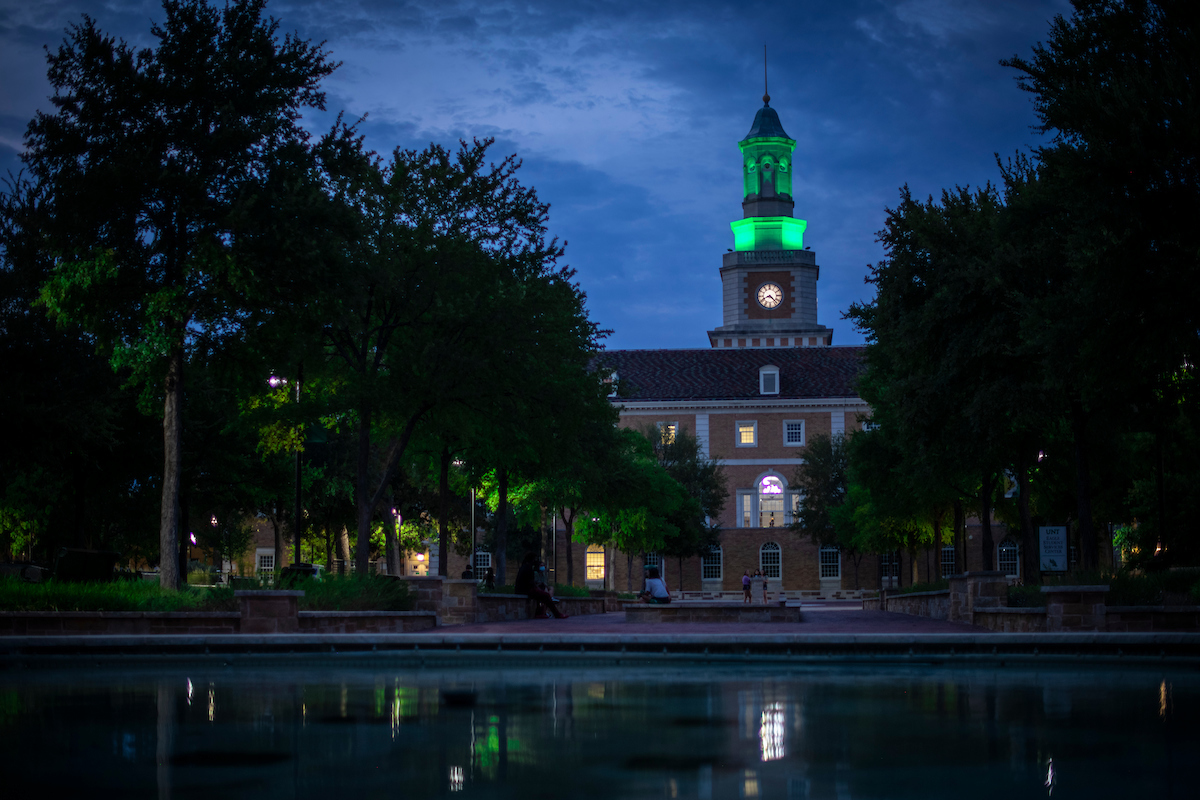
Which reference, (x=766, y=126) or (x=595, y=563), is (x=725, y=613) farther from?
(x=766, y=126)

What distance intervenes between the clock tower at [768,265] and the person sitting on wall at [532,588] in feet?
212

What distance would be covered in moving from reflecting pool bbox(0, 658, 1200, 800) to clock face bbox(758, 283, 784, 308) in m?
83.7

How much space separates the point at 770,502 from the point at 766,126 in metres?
41.2

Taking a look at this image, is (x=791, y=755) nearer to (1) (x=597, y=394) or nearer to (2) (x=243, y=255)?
(2) (x=243, y=255)

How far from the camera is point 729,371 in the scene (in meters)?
77.6

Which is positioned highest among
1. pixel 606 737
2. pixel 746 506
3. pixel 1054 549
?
pixel 746 506

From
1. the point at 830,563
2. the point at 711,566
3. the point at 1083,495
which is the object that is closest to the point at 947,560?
the point at 830,563

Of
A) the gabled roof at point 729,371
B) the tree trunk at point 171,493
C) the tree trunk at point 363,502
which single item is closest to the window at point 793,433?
the gabled roof at point 729,371

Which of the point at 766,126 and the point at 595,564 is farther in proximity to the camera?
the point at 766,126

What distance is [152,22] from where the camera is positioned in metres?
23.1

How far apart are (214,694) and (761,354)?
69.5m

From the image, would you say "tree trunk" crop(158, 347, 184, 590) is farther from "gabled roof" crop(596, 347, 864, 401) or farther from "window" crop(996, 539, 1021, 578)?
"window" crop(996, 539, 1021, 578)

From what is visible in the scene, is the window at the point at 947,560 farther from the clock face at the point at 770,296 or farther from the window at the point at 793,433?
the clock face at the point at 770,296

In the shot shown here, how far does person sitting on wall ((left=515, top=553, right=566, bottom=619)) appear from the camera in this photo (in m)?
26.4
